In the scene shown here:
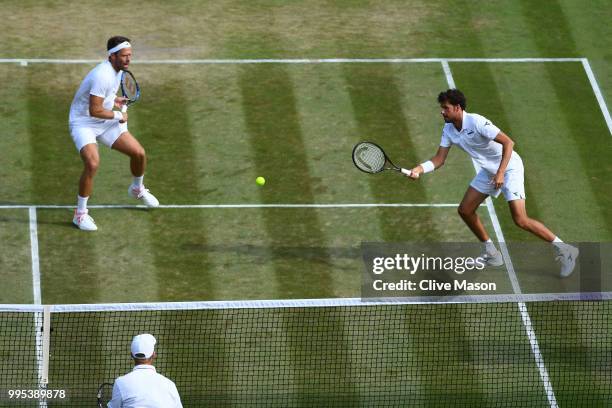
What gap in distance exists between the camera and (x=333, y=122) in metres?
21.5

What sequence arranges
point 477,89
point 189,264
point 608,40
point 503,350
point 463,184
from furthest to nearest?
point 608,40
point 477,89
point 463,184
point 189,264
point 503,350

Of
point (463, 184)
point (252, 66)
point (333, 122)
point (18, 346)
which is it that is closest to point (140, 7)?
point (252, 66)

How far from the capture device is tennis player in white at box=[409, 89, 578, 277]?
17719 mm

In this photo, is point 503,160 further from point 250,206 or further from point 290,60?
point 290,60

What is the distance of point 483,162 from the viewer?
59.6 ft

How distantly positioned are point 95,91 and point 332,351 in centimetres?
429

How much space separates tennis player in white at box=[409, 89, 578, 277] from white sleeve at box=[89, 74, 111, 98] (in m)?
3.85

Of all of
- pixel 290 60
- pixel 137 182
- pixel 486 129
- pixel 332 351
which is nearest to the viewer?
pixel 332 351

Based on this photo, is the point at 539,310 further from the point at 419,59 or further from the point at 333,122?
the point at 419,59

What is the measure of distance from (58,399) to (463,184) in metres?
6.73

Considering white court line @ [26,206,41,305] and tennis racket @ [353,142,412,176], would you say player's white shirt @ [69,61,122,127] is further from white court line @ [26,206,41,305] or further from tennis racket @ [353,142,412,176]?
tennis racket @ [353,142,412,176]

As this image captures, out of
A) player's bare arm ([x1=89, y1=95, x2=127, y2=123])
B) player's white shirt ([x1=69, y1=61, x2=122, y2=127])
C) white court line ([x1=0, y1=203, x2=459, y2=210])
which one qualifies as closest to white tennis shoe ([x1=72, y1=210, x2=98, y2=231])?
white court line ([x1=0, y1=203, x2=459, y2=210])

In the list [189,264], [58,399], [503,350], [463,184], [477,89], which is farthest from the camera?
[477,89]

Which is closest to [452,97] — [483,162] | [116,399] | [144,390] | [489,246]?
[483,162]
